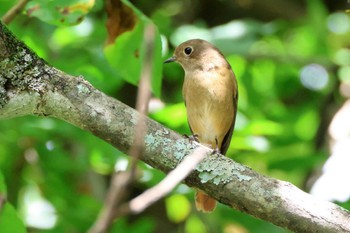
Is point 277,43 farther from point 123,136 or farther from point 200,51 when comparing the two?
point 123,136

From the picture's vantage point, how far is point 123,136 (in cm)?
311

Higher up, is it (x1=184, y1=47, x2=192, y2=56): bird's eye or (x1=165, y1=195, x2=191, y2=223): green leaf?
(x1=184, y1=47, x2=192, y2=56): bird's eye

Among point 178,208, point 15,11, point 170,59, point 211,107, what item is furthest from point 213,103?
point 15,11

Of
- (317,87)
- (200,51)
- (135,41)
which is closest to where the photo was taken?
(135,41)

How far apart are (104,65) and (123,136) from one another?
2434 millimetres

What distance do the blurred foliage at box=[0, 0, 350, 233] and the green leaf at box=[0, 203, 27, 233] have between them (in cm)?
127

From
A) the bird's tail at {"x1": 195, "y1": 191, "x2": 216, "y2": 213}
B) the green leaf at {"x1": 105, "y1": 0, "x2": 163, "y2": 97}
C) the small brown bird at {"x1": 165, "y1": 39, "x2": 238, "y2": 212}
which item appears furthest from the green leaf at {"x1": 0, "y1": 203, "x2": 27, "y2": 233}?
the small brown bird at {"x1": 165, "y1": 39, "x2": 238, "y2": 212}

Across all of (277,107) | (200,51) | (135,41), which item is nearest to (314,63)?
(277,107)

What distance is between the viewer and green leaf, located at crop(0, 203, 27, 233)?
10.3ft

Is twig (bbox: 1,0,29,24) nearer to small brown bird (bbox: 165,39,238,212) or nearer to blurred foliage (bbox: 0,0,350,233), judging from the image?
blurred foliage (bbox: 0,0,350,233)

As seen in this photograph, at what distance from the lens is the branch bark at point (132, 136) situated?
9.91ft

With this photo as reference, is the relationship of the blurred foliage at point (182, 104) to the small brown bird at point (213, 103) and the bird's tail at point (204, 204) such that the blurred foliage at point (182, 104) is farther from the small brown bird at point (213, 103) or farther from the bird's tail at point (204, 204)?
the bird's tail at point (204, 204)

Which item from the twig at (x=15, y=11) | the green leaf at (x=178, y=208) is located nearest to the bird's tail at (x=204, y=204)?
the green leaf at (x=178, y=208)

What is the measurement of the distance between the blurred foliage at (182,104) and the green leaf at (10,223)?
127 centimetres
